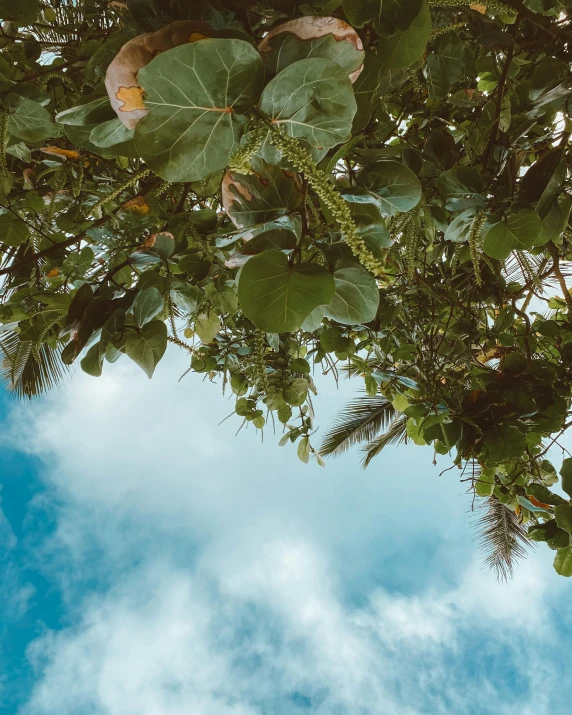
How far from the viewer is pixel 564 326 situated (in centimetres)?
192

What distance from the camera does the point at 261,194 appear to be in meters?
1.08

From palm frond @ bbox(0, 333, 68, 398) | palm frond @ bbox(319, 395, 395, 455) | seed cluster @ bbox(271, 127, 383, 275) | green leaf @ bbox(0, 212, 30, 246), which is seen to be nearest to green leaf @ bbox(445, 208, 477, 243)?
seed cluster @ bbox(271, 127, 383, 275)

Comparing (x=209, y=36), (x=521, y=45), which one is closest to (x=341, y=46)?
(x=209, y=36)

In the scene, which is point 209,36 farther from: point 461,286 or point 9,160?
point 461,286

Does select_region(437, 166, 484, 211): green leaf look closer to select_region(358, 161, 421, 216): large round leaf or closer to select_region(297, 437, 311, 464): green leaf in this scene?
select_region(358, 161, 421, 216): large round leaf

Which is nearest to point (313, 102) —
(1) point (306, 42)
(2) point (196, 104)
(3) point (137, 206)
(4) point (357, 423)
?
(1) point (306, 42)

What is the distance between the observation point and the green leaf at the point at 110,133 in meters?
0.94

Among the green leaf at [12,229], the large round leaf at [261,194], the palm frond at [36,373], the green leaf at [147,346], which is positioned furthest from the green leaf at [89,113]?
the palm frond at [36,373]

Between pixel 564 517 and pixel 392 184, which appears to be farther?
pixel 564 517

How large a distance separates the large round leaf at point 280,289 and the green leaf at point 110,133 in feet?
1.25

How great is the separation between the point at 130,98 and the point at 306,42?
316mm

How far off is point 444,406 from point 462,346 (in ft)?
1.35

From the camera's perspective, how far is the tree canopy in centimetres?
79

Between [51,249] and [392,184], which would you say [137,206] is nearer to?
[51,249]
